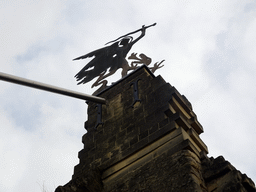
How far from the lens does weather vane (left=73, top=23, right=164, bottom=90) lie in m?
10.5

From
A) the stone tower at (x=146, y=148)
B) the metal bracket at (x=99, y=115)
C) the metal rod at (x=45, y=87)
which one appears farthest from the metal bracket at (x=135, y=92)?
the metal bracket at (x=99, y=115)

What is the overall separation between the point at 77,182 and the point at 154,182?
4.46ft

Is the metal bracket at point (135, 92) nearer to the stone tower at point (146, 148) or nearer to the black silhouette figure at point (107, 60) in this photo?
the stone tower at point (146, 148)

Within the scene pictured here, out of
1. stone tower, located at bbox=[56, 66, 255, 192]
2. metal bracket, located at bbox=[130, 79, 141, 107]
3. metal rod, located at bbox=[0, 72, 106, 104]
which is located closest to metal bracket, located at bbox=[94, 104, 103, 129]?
stone tower, located at bbox=[56, 66, 255, 192]

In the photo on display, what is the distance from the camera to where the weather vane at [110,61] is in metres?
10.5

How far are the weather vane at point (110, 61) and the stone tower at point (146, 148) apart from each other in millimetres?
1160

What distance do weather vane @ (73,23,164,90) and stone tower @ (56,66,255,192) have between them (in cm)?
116

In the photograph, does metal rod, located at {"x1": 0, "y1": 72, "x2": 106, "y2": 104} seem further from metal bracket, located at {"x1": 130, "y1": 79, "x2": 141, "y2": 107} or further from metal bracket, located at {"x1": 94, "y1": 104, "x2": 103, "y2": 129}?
metal bracket, located at {"x1": 130, "y1": 79, "x2": 141, "y2": 107}

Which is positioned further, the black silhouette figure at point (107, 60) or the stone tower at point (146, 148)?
the black silhouette figure at point (107, 60)

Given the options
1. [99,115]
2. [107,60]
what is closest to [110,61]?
[107,60]

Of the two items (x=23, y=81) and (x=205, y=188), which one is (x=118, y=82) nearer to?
(x=23, y=81)

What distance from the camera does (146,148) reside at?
23.9 feet

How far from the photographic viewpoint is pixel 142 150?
7.30 m

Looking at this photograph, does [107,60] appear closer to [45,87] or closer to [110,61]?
[110,61]
